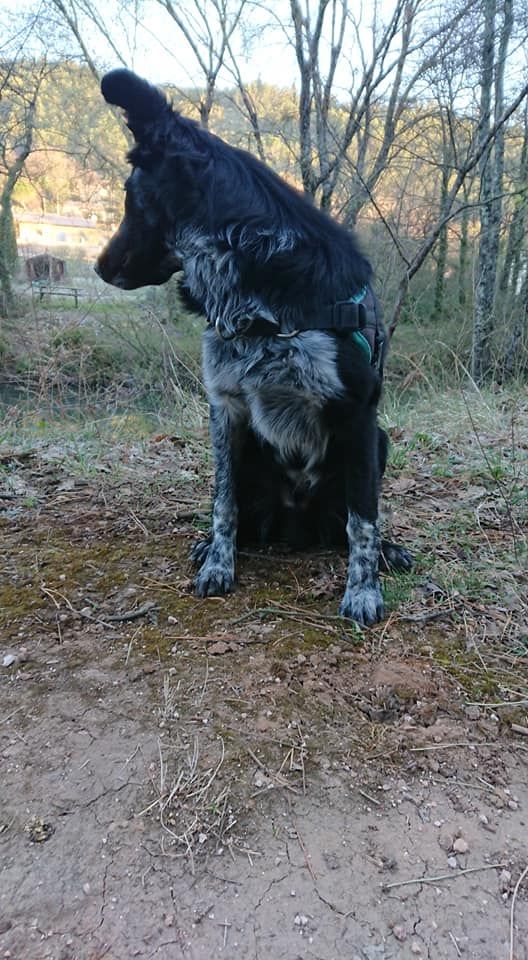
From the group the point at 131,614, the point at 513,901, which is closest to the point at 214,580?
the point at 131,614

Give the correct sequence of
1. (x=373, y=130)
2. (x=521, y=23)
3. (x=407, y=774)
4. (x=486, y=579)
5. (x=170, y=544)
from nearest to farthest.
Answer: (x=407, y=774) < (x=486, y=579) < (x=170, y=544) < (x=521, y=23) < (x=373, y=130)

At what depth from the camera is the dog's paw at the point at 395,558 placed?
229 cm

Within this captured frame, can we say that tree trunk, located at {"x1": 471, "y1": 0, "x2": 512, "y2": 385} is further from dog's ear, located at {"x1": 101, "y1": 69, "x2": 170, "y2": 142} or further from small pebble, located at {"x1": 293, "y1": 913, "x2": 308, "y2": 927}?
small pebble, located at {"x1": 293, "y1": 913, "x2": 308, "y2": 927}

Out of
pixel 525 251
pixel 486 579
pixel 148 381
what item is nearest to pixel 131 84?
pixel 486 579

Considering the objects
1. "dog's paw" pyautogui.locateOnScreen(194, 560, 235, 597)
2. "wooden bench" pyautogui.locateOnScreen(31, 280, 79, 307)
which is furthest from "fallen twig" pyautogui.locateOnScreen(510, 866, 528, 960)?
"wooden bench" pyautogui.locateOnScreen(31, 280, 79, 307)

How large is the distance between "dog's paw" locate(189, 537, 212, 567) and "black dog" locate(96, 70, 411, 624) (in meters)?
0.03

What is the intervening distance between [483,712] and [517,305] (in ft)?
29.5

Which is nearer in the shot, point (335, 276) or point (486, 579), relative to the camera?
point (335, 276)

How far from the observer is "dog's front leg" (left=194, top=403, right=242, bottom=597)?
86.0 inches

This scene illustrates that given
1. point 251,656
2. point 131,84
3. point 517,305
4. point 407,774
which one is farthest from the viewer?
point 517,305

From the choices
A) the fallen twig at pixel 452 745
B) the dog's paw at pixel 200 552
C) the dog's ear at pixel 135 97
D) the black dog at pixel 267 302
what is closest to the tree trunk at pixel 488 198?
the black dog at pixel 267 302

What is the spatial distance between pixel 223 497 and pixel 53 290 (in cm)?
670

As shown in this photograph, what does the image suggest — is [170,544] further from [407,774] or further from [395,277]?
[395,277]

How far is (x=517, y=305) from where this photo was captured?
29.7 feet
